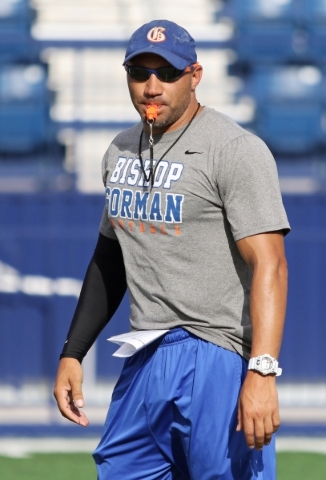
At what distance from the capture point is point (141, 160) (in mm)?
2277

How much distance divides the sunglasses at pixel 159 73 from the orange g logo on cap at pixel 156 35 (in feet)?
0.23

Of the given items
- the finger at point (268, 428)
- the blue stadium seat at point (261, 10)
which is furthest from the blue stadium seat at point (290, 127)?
the finger at point (268, 428)

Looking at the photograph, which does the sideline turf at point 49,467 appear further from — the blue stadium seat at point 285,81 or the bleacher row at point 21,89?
the blue stadium seat at point 285,81

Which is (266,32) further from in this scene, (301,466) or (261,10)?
(301,466)

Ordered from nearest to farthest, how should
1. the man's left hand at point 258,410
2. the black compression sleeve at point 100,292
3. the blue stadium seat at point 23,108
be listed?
the man's left hand at point 258,410, the black compression sleeve at point 100,292, the blue stadium seat at point 23,108

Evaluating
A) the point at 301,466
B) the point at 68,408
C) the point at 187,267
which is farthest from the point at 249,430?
the point at 301,466

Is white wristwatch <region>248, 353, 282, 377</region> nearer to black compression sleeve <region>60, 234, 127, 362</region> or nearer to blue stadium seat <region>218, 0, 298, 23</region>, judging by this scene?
black compression sleeve <region>60, 234, 127, 362</region>

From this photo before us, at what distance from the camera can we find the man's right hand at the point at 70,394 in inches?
91.6

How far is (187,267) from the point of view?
2.17 meters

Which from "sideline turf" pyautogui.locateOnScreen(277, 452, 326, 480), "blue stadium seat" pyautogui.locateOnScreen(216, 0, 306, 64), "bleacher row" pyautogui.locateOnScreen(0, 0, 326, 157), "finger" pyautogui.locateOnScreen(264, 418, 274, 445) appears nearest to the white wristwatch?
"finger" pyautogui.locateOnScreen(264, 418, 274, 445)

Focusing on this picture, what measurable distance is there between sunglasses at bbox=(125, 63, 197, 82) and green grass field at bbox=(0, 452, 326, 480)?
2691 mm

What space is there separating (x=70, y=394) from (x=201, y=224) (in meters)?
0.59

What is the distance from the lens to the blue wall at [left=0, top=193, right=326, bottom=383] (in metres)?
5.33

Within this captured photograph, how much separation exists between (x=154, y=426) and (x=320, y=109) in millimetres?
5897
